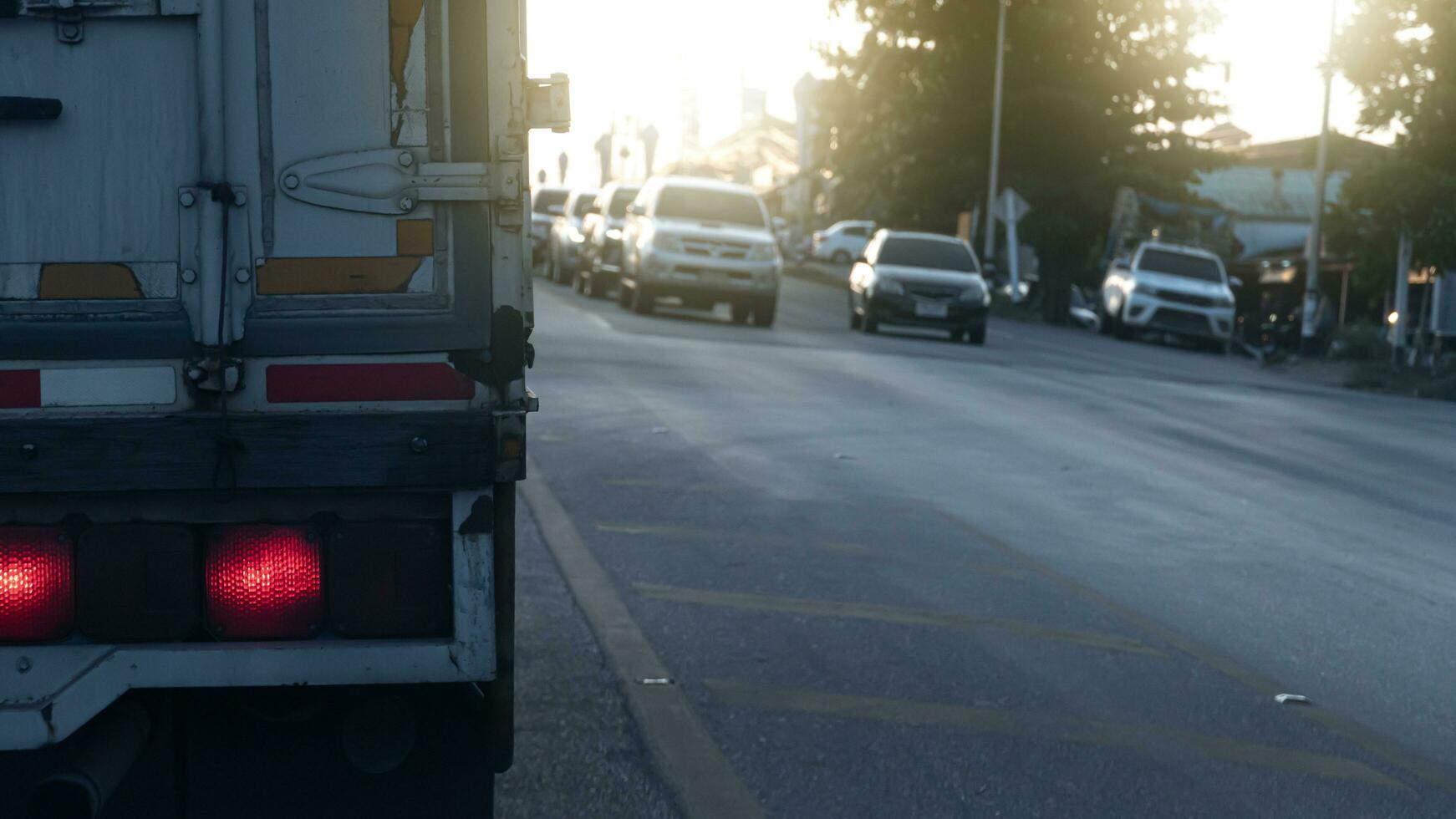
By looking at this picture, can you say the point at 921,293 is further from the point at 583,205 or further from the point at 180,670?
the point at 180,670

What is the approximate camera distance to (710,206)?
94.1 feet

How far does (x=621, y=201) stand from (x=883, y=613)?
25762mm

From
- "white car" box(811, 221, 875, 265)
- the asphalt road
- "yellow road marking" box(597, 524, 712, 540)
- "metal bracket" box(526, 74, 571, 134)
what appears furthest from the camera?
"white car" box(811, 221, 875, 265)

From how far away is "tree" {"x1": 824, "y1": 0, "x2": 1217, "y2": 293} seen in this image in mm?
49875

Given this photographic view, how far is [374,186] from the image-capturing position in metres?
3.74

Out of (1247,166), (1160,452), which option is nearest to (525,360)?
(1160,452)

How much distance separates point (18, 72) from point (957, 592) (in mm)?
5035

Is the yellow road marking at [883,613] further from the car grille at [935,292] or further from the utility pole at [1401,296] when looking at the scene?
the utility pole at [1401,296]

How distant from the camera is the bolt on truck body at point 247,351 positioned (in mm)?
3645

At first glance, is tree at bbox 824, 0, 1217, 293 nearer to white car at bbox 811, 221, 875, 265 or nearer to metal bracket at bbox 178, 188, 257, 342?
white car at bbox 811, 221, 875, 265

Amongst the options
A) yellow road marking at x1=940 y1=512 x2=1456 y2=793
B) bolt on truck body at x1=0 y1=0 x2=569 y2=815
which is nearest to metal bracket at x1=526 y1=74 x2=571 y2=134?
bolt on truck body at x1=0 y1=0 x2=569 y2=815

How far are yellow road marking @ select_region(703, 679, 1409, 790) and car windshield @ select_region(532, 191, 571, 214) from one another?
36.5 metres

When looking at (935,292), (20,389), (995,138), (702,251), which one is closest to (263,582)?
(20,389)

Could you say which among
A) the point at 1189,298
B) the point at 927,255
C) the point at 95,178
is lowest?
the point at 1189,298
